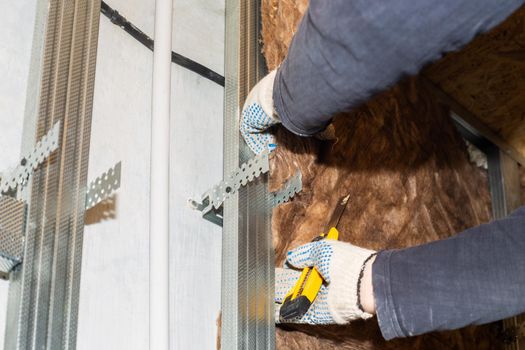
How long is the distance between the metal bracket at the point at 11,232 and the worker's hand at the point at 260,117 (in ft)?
1.58

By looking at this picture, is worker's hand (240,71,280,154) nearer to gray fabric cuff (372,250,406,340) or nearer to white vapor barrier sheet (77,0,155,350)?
white vapor barrier sheet (77,0,155,350)

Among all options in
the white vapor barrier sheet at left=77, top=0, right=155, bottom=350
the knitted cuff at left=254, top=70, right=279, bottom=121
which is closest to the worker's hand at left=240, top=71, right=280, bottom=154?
the knitted cuff at left=254, top=70, right=279, bottom=121

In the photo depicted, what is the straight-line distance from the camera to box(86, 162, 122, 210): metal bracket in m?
1.18

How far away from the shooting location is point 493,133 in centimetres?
256

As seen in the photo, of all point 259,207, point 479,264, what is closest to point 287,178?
point 259,207

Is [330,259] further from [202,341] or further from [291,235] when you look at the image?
[202,341]

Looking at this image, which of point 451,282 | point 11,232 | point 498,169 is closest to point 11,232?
point 11,232

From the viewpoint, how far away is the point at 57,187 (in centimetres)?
115

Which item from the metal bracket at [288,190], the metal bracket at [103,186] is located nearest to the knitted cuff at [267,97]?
the metal bracket at [288,190]

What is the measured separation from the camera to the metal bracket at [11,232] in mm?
1062

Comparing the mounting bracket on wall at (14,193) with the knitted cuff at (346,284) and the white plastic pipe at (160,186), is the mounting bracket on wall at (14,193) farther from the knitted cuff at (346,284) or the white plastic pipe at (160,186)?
the knitted cuff at (346,284)

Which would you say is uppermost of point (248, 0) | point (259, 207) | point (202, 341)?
point (248, 0)

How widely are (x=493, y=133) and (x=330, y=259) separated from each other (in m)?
1.53

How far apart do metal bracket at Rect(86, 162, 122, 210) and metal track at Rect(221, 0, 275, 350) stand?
287 mm
